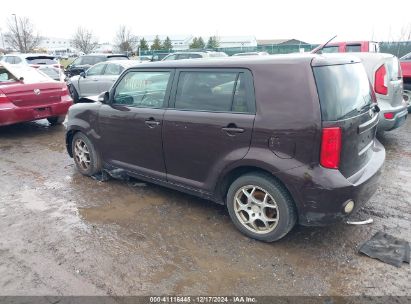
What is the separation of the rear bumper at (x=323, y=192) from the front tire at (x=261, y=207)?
0.12m

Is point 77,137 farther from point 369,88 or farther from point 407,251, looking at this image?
point 407,251

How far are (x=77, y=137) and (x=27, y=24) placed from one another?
51.7 m

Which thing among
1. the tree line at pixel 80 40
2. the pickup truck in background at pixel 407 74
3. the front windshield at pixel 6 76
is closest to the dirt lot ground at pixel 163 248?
the front windshield at pixel 6 76

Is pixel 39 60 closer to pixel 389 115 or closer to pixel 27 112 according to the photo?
pixel 27 112

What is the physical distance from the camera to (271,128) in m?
3.01

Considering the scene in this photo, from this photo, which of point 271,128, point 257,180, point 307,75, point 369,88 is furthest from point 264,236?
point 369,88

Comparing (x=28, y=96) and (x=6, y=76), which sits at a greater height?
(x=6, y=76)

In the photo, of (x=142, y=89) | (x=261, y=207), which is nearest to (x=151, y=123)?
(x=142, y=89)

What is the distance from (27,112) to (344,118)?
21.4ft

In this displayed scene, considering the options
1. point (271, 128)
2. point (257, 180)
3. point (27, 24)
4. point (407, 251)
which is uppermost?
point (27, 24)

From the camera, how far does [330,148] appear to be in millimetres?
2820

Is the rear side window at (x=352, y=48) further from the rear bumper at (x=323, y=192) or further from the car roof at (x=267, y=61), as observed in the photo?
the rear bumper at (x=323, y=192)

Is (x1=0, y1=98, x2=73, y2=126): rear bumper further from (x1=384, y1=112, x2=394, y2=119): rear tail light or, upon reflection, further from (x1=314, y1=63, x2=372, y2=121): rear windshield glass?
(x1=384, y1=112, x2=394, y2=119): rear tail light

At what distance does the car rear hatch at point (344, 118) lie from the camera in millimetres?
2818
